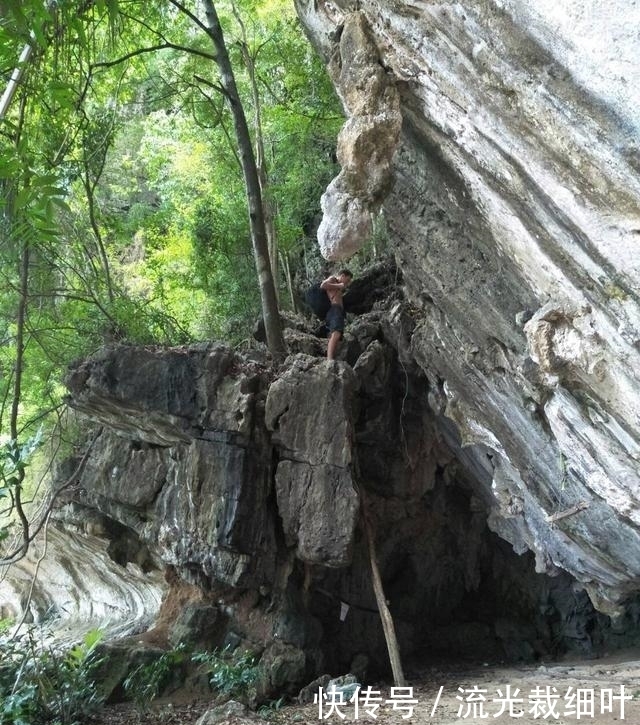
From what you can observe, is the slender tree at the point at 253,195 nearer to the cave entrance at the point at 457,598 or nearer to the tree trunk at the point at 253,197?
the tree trunk at the point at 253,197

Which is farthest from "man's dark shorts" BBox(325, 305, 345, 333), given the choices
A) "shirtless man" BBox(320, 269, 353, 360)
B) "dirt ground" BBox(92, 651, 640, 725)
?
"dirt ground" BBox(92, 651, 640, 725)

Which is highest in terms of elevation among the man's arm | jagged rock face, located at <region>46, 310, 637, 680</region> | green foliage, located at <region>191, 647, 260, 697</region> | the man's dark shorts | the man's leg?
the man's arm

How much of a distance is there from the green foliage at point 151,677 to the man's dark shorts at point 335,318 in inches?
181

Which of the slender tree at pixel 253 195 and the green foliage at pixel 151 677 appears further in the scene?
the slender tree at pixel 253 195

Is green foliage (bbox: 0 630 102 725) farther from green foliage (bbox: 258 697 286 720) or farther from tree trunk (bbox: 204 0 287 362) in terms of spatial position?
tree trunk (bbox: 204 0 287 362)

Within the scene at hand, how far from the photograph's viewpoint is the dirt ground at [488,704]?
5.80 meters

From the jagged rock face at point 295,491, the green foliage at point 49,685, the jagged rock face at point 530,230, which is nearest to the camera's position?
the jagged rock face at point 530,230

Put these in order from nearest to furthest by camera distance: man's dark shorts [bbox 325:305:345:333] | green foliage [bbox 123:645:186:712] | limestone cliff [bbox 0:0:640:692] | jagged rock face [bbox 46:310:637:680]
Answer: limestone cliff [bbox 0:0:640:692]
green foliage [bbox 123:645:186:712]
jagged rock face [bbox 46:310:637:680]
man's dark shorts [bbox 325:305:345:333]

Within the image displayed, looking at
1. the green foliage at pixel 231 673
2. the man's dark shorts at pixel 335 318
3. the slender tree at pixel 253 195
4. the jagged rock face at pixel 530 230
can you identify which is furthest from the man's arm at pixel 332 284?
the green foliage at pixel 231 673

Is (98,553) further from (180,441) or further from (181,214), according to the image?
(181,214)

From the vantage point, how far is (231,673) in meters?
7.57

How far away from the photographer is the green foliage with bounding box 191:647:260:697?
754 centimetres

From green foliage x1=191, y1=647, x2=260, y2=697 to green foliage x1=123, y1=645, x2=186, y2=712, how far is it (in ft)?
1.34

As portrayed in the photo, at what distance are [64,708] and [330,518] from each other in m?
3.45
